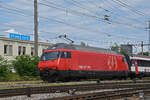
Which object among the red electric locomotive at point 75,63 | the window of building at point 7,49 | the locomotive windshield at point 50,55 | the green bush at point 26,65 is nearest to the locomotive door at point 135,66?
the red electric locomotive at point 75,63

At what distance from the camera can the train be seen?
19641mm

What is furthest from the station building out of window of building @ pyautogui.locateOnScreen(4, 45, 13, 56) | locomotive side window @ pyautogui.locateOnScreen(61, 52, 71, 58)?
locomotive side window @ pyautogui.locateOnScreen(61, 52, 71, 58)

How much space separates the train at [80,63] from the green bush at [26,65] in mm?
7439

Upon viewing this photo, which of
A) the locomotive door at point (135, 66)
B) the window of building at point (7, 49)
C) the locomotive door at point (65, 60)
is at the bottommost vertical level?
the locomotive door at point (135, 66)

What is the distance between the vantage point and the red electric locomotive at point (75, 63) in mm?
19594

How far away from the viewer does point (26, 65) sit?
28.1 meters

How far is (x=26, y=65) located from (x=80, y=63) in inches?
367

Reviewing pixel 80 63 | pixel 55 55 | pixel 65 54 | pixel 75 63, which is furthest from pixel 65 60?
pixel 80 63

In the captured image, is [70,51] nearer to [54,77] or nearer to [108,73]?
[54,77]

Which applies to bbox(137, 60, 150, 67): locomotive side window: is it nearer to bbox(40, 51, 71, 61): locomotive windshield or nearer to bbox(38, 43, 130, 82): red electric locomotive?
bbox(38, 43, 130, 82): red electric locomotive

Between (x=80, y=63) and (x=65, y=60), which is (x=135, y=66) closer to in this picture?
(x=80, y=63)

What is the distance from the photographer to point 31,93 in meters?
11.9

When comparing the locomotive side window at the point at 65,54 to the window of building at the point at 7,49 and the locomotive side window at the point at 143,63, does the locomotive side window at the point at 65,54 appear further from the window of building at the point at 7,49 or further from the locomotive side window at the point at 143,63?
the window of building at the point at 7,49

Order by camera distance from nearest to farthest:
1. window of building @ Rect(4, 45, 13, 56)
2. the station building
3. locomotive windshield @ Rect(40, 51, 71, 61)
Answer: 1. locomotive windshield @ Rect(40, 51, 71, 61)
2. the station building
3. window of building @ Rect(4, 45, 13, 56)
